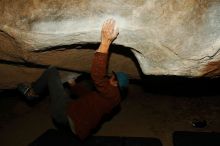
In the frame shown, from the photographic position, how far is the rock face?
2787 millimetres

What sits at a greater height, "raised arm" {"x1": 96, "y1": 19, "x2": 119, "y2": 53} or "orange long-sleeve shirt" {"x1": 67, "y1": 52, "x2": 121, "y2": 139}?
"raised arm" {"x1": 96, "y1": 19, "x2": 119, "y2": 53}

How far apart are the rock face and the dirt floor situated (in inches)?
88.4

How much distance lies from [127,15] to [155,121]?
11.2ft

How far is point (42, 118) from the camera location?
586 cm

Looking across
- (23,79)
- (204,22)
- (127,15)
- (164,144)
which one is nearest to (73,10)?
(127,15)

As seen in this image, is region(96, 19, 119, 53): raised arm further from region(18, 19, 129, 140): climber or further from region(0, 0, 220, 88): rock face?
region(18, 19, 129, 140): climber

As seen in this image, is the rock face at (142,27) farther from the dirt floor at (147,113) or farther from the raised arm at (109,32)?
the dirt floor at (147,113)

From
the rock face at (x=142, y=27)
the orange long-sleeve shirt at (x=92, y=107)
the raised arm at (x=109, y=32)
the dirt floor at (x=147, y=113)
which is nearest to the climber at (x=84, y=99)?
the orange long-sleeve shirt at (x=92, y=107)

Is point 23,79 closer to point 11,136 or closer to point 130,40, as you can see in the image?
point 11,136

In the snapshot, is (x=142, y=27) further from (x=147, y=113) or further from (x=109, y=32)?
(x=147, y=113)

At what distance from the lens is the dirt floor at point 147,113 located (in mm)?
5535

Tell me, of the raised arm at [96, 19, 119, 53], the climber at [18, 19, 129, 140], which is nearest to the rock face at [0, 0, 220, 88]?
the raised arm at [96, 19, 119, 53]

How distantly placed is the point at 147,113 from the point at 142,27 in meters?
3.38

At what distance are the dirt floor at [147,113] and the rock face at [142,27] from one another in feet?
7.36
